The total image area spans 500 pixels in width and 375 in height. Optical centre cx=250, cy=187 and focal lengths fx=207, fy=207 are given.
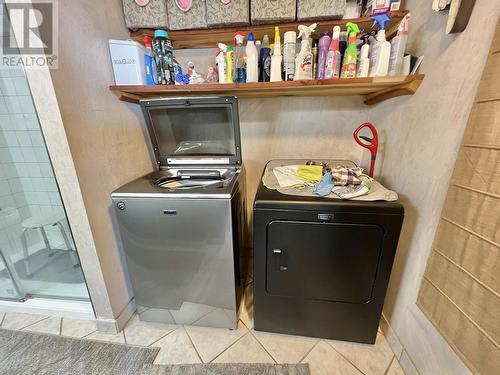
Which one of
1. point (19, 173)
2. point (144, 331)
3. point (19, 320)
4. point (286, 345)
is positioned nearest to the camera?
point (286, 345)

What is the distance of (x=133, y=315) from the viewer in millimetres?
1573

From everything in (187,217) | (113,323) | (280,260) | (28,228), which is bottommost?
(113,323)

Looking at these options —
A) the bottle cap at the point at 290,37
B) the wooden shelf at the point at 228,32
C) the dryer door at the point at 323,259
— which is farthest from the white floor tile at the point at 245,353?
the wooden shelf at the point at 228,32

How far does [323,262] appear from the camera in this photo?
3.73ft

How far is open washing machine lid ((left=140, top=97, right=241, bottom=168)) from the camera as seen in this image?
1.39 metres

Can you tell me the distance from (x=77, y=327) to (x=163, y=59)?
1.99m

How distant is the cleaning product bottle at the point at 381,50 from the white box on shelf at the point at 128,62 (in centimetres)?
144

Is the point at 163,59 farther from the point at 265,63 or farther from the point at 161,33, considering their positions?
the point at 265,63

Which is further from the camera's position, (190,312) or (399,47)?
(190,312)

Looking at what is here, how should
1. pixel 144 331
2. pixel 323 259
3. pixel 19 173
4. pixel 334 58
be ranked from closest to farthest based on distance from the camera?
A: pixel 323 259 → pixel 334 58 → pixel 144 331 → pixel 19 173

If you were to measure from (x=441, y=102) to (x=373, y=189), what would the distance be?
51 cm

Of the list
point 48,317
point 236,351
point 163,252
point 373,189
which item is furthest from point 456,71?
point 48,317

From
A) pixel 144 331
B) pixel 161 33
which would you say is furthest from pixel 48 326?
pixel 161 33

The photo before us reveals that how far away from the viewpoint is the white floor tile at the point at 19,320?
1516mm
